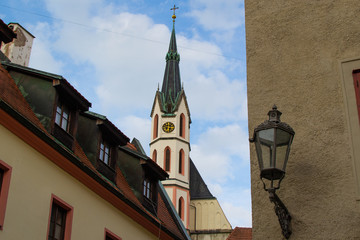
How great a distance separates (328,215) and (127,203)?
852cm

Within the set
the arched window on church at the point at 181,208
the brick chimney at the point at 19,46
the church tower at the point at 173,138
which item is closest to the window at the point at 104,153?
the brick chimney at the point at 19,46

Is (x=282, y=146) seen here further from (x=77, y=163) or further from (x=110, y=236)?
(x=110, y=236)

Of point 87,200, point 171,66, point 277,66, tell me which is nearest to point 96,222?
point 87,200

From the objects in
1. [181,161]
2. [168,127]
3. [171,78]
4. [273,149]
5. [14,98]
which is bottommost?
[273,149]

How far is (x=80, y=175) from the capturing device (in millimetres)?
11648

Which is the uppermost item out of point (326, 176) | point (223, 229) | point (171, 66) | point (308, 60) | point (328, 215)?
point (171, 66)

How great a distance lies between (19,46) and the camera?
17.9 meters

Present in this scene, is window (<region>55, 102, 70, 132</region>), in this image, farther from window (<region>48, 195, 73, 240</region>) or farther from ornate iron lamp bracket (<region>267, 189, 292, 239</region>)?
ornate iron lamp bracket (<region>267, 189, 292, 239</region>)

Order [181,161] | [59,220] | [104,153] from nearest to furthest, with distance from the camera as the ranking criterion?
[59,220] < [104,153] < [181,161]

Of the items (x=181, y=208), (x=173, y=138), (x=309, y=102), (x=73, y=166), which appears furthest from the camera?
(x=173, y=138)

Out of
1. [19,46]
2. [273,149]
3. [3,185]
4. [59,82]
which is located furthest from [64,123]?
[273,149]

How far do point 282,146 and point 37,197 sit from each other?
20.0 feet

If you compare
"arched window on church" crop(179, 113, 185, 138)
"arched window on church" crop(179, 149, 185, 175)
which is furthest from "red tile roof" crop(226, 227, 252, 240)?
"arched window on church" crop(179, 113, 185, 138)

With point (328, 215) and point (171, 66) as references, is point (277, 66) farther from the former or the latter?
point (171, 66)
